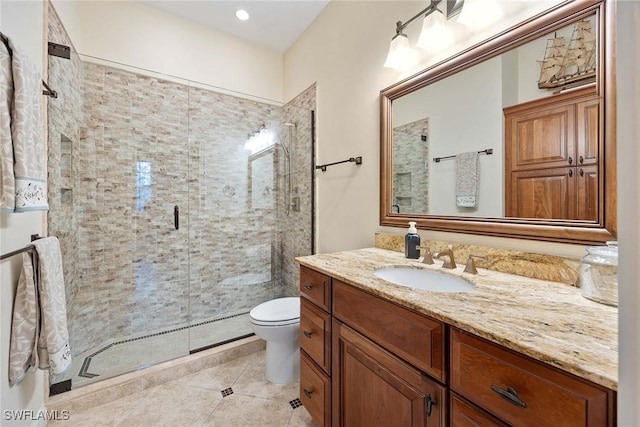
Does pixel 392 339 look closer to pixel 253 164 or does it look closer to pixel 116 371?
pixel 116 371

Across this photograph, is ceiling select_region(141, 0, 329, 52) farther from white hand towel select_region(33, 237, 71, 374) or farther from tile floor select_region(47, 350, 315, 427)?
tile floor select_region(47, 350, 315, 427)

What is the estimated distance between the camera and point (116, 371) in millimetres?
1743

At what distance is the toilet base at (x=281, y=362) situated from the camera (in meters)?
1.78

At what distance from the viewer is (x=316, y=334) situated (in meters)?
1.27

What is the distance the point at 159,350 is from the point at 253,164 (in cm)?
178

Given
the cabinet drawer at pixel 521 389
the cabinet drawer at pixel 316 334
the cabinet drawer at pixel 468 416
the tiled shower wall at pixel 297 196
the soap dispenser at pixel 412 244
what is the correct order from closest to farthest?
the cabinet drawer at pixel 521 389 < the cabinet drawer at pixel 468 416 < the cabinet drawer at pixel 316 334 < the soap dispenser at pixel 412 244 < the tiled shower wall at pixel 297 196

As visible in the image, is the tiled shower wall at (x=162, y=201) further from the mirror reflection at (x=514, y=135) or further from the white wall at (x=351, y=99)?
the mirror reflection at (x=514, y=135)

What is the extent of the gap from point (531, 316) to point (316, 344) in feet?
2.89

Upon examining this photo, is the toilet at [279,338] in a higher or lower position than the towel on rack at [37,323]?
lower

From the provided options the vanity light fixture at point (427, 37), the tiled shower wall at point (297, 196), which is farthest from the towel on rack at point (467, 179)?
the tiled shower wall at point (297, 196)

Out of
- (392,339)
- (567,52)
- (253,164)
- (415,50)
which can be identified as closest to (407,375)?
(392,339)

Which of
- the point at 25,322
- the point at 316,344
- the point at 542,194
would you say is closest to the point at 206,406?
the point at 316,344

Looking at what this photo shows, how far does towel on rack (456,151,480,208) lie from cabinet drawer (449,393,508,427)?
2.74ft

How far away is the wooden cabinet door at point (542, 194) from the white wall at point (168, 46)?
2.48 meters
